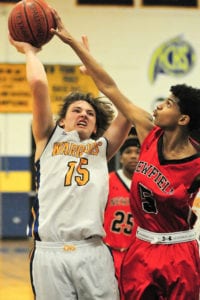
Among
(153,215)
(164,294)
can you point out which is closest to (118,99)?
(153,215)

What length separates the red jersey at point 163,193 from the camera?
3.42 meters

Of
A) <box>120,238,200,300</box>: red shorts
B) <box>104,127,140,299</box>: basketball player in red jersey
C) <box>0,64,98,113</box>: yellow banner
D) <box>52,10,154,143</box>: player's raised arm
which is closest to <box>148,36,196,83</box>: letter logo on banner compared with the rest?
<box>0,64,98,113</box>: yellow banner

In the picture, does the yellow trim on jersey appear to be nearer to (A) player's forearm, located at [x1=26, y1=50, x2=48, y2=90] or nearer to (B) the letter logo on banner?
(B) the letter logo on banner

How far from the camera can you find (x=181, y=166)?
A: 137 inches

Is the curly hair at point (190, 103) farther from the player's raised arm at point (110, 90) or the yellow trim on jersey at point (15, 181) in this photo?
the yellow trim on jersey at point (15, 181)

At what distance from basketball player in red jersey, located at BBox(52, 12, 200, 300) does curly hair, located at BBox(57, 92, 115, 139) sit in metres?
0.43

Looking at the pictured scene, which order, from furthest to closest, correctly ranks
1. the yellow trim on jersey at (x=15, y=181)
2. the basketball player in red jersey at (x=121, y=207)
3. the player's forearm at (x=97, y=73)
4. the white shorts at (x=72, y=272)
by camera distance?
the yellow trim on jersey at (x=15, y=181) < the basketball player in red jersey at (x=121, y=207) < the player's forearm at (x=97, y=73) < the white shorts at (x=72, y=272)

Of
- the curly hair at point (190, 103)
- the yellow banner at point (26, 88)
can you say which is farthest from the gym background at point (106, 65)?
the curly hair at point (190, 103)

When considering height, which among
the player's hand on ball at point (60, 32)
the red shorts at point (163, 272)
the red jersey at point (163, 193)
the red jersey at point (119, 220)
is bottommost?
the red jersey at point (119, 220)

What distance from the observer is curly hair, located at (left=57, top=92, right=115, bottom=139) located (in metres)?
3.88

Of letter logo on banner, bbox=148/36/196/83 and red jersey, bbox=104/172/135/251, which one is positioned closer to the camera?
red jersey, bbox=104/172/135/251

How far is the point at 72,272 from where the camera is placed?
341cm

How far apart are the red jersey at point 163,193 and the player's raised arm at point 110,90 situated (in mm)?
220

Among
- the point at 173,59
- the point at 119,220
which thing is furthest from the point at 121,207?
the point at 173,59
